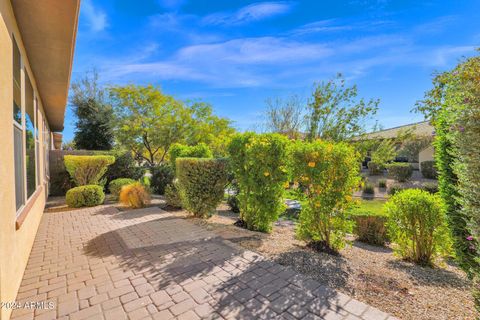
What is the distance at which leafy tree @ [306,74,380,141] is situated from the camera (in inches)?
418

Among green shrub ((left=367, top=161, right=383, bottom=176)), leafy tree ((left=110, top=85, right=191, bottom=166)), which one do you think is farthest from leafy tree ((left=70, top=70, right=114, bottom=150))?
green shrub ((left=367, top=161, right=383, bottom=176))

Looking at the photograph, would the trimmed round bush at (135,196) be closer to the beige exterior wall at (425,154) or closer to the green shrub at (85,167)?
the green shrub at (85,167)

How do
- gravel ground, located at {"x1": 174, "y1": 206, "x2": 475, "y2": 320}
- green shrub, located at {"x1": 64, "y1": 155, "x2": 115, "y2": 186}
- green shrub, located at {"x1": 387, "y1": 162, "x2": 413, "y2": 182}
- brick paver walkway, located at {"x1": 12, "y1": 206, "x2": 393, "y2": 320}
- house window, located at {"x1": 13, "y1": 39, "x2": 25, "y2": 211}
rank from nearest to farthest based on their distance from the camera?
brick paver walkway, located at {"x1": 12, "y1": 206, "x2": 393, "y2": 320}, gravel ground, located at {"x1": 174, "y1": 206, "x2": 475, "y2": 320}, house window, located at {"x1": 13, "y1": 39, "x2": 25, "y2": 211}, green shrub, located at {"x1": 64, "y1": 155, "x2": 115, "y2": 186}, green shrub, located at {"x1": 387, "y1": 162, "x2": 413, "y2": 182}

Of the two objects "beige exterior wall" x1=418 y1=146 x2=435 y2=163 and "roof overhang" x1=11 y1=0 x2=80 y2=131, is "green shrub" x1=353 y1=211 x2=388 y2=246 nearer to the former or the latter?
"roof overhang" x1=11 y1=0 x2=80 y2=131

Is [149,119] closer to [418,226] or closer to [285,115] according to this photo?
[285,115]

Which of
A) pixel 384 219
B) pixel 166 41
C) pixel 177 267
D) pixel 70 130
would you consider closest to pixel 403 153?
pixel 384 219

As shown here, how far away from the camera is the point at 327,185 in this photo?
4.01 metres

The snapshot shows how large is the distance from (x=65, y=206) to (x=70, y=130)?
9.73 m

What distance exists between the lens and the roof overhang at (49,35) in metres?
2.96

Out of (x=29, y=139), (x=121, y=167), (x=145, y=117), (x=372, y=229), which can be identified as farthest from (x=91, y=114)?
(x=372, y=229)

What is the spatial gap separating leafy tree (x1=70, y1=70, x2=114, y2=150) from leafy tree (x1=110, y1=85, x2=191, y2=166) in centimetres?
84

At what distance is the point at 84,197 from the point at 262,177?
270 inches

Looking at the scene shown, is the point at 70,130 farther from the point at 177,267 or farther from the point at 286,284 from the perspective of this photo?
the point at 286,284

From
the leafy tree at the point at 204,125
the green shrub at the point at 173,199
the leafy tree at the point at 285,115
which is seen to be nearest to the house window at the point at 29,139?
the green shrub at the point at 173,199
